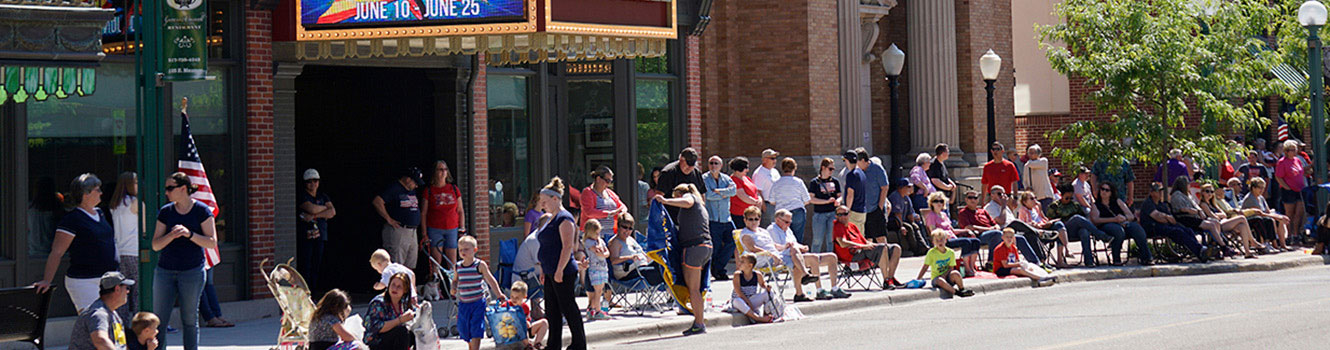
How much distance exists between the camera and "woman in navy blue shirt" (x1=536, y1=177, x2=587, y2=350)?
42.2 feet

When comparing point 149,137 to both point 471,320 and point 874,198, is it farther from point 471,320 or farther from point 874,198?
point 874,198

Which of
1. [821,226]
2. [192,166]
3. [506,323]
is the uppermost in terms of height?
[192,166]

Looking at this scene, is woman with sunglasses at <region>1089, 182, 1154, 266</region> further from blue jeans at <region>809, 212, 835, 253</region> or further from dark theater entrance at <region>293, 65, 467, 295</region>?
dark theater entrance at <region>293, 65, 467, 295</region>

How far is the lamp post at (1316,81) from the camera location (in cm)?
2327

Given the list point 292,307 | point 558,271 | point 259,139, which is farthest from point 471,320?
point 259,139

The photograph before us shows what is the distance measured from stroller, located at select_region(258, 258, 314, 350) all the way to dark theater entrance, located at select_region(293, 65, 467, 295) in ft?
20.2

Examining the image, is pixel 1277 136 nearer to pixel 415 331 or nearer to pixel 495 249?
pixel 495 249

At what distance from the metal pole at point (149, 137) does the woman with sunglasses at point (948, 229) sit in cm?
969

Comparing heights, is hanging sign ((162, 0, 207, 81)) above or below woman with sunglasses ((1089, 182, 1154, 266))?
above

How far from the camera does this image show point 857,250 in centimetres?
1812

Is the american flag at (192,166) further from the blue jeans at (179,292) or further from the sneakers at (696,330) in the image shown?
the sneakers at (696,330)

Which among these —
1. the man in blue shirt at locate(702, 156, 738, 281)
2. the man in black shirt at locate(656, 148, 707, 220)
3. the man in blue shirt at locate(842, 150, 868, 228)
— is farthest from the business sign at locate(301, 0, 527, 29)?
the man in blue shirt at locate(842, 150, 868, 228)

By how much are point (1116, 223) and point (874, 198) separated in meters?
3.52

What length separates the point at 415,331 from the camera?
1157 cm
